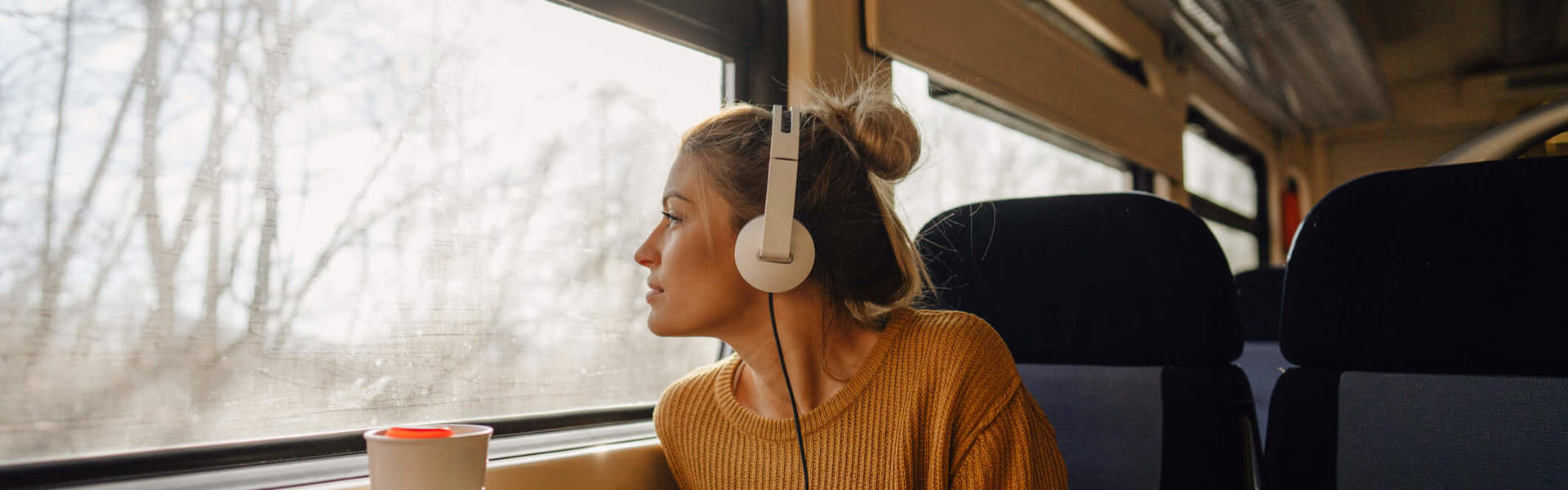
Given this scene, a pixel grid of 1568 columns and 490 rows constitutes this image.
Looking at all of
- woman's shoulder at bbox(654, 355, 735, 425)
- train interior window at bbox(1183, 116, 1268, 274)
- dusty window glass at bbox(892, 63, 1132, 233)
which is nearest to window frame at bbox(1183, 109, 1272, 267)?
train interior window at bbox(1183, 116, 1268, 274)

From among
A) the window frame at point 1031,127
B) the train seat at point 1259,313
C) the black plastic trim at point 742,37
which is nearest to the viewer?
the black plastic trim at point 742,37

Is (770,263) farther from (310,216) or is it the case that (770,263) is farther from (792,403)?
(310,216)

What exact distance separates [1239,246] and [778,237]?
4640 mm

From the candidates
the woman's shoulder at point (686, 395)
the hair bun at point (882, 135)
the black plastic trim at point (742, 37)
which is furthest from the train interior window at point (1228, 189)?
the woman's shoulder at point (686, 395)

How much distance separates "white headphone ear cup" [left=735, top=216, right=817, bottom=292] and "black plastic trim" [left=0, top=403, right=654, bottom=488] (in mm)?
452

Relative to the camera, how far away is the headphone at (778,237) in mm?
→ 850

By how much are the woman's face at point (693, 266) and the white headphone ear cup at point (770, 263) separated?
0.07 m

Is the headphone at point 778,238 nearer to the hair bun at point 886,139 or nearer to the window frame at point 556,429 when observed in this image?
the hair bun at point 886,139

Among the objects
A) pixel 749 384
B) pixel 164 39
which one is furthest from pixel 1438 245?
pixel 164 39

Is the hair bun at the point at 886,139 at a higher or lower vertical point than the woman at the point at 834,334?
higher

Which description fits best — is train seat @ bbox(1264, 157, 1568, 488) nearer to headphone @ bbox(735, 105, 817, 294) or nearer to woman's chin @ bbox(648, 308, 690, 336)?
headphone @ bbox(735, 105, 817, 294)

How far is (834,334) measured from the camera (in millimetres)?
1012

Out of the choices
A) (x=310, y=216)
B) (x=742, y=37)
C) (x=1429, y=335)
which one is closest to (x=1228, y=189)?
(x=742, y=37)

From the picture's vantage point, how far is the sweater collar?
0.94 metres
